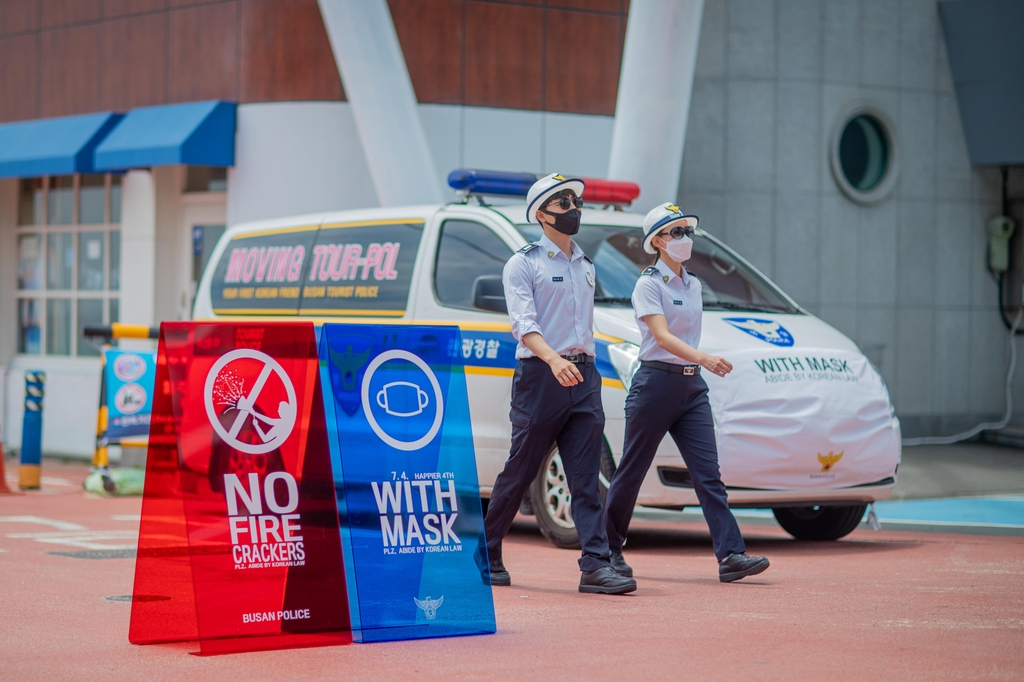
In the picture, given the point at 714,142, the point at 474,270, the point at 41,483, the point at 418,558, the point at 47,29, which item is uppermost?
the point at 47,29

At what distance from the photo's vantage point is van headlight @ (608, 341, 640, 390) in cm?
917

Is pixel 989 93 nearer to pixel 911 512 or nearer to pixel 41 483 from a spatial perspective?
pixel 911 512

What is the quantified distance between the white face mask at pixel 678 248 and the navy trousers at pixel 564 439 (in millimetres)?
972

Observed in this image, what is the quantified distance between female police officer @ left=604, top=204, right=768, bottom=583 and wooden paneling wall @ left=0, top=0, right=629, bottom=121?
8.41m

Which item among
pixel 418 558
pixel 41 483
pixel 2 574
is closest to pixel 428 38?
pixel 41 483

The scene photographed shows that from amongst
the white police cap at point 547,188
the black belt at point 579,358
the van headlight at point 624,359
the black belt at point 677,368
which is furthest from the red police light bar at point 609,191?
the black belt at point 579,358

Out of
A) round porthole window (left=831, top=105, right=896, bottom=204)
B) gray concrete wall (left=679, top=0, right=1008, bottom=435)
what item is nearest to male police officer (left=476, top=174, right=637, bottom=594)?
gray concrete wall (left=679, top=0, right=1008, bottom=435)

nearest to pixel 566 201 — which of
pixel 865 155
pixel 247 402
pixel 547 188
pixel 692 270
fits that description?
pixel 547 188

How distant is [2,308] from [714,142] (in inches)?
371

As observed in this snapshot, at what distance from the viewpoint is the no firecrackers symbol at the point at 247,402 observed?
→ 18.8 ft

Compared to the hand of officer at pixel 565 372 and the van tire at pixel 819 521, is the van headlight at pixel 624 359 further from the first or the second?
the hand of officer at pixel 565 372

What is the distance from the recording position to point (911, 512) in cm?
1247

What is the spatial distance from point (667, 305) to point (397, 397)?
7.98ft

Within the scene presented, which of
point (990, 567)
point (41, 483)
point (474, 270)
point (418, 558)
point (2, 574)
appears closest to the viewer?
point (418, 558)
